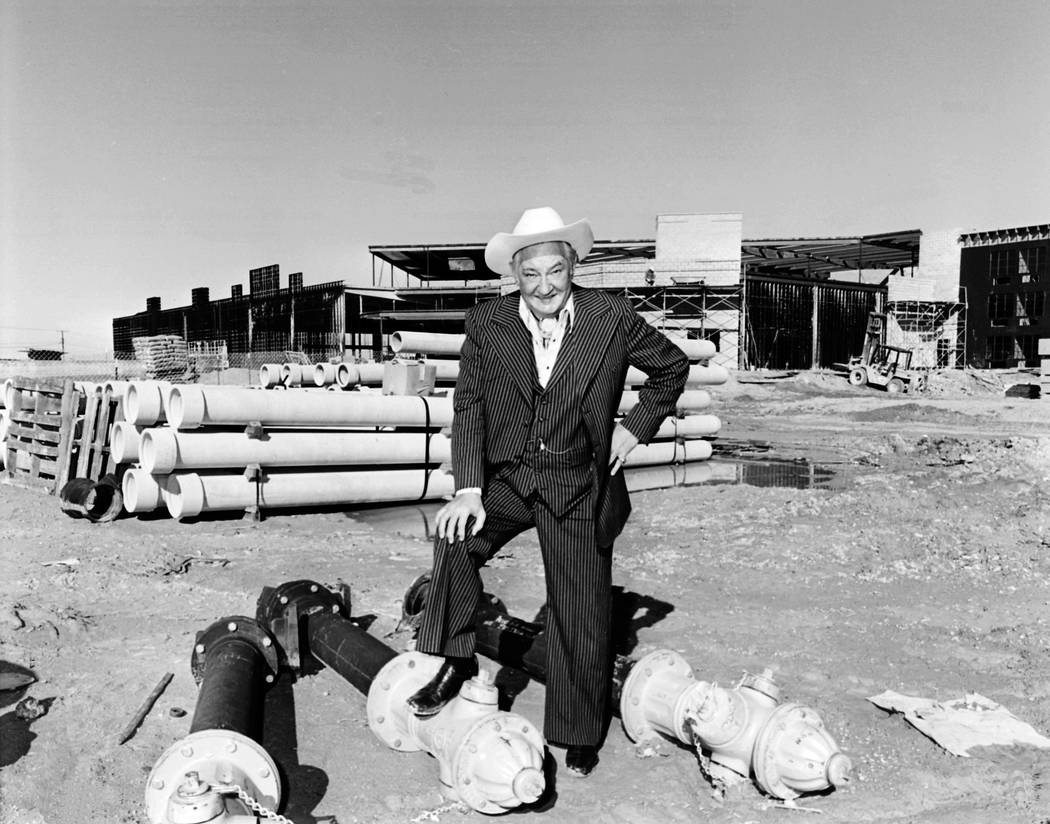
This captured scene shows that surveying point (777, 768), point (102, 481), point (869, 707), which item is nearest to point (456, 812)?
point (777, 768)

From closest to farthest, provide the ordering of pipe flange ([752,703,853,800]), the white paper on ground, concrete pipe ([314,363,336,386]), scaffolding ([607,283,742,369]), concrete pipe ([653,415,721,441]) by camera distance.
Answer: pipe flange ([752,703,853,800]) < the white paper on ground < concrete pipe ([653,415,721,441]) < concrete pipe ([314,363,336,386]) < scaffolding ([607,283,742,369])

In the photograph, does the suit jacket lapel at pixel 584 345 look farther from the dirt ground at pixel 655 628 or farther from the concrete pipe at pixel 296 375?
the concrete pipe at pixel 296 375

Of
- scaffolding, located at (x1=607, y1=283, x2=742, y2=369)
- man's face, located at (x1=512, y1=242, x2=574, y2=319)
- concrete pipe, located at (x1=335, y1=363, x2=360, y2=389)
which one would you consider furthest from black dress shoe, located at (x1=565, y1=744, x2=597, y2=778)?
scaffolding, located at (x1=607, y1=283, x2=742, y2=369)

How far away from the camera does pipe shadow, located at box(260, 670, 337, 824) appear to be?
2523 millimetres

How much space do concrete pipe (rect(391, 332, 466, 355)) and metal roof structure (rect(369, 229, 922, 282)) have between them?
23.1 m

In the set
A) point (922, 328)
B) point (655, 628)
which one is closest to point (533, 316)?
point (655, 628)

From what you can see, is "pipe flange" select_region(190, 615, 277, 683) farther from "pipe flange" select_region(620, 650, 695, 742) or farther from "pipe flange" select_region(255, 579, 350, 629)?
"pipe flange" select_region(620, 650, 695, 742)

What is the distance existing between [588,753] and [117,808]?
1.51 m

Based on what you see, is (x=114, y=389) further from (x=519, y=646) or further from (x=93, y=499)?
(x=519, y=646)

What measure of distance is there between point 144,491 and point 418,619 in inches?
145

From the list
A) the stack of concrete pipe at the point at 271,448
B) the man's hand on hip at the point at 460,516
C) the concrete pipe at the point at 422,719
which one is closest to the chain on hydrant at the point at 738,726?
the concrete pipe at the point at 422,719

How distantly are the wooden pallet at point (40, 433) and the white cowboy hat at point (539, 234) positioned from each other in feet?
20.6

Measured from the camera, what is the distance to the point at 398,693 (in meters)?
2.70

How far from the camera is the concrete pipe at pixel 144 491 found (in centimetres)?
641
